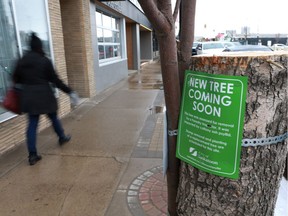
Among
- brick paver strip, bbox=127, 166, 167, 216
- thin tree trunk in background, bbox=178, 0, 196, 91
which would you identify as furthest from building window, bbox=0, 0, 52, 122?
thin tree trunk in background, bbox=178, 0, 196, 91

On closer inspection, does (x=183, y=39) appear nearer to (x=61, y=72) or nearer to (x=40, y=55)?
(x=40, y=55)

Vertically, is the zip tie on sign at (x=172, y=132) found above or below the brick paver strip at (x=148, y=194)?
above

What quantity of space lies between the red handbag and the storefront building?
0.75 m

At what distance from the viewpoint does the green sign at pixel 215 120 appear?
138 centimetres

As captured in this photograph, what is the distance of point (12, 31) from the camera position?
14.9 feet

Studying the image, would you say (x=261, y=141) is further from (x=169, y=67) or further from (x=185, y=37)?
(x=185, y=37)

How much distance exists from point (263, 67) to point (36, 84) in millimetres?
3094

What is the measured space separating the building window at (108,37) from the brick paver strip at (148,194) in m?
7.07

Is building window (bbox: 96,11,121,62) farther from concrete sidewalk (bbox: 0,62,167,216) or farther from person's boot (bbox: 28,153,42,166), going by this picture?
person's boot (bbox: 28,153,42,166)

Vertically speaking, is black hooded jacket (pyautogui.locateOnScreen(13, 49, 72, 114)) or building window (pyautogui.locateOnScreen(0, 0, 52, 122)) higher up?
building window (pyautogui.locateOnScreen(0, 0, 52, 122))

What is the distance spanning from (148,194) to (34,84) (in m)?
2.08

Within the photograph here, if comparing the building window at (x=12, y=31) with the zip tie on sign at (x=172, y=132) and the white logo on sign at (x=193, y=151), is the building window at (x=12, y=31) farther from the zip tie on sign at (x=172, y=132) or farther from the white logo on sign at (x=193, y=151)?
the white logo on sign at (x=193, y=151)

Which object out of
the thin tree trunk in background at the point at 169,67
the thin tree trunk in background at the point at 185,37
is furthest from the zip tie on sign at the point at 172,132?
the thin tree trunk in background at the point at 185,37

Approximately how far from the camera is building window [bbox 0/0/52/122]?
172 inches
